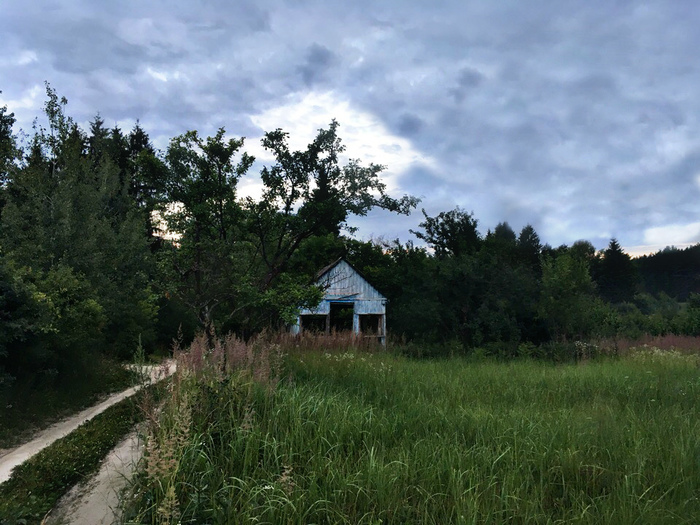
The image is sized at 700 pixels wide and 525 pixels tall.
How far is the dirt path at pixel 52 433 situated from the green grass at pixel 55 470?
0.54ft

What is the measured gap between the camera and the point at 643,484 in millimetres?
3354

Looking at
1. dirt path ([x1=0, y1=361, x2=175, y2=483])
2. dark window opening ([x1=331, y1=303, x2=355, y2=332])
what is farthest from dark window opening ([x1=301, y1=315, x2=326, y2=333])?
dirt path ([x1=0, y1=361, x2=175, y2=483])

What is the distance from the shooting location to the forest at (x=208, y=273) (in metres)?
8.84

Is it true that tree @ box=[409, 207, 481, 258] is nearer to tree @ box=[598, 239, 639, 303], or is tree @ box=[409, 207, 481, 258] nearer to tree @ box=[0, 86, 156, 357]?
tree @ box=[0, 86, 156, 357]

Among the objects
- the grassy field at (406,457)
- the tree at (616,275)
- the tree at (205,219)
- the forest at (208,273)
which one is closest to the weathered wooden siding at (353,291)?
the forest at (208,273)

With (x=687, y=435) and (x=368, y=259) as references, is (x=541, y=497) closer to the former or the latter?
(x=687, y=435)

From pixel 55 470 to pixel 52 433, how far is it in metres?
1.92

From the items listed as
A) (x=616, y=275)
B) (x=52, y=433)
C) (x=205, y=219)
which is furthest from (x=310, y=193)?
(x=616, y=275)

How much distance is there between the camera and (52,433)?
6496mm

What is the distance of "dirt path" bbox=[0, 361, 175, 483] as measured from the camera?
5.14 metres

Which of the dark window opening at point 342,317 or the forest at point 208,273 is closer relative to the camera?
the forest at point 208,273

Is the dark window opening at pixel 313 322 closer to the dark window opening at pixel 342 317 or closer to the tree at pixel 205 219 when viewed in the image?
the dark window opening at pixel 342 317

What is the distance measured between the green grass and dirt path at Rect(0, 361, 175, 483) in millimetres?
163

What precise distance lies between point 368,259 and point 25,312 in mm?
20240
